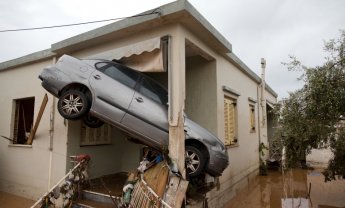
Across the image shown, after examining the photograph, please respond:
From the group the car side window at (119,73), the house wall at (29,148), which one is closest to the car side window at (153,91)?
the car side window at (119,73)

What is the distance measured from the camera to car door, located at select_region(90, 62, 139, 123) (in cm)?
513

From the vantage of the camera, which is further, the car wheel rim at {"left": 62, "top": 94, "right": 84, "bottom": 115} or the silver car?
the car wheel rim at {"left": 62, "top": 94, "right": 84, "bottom": 115}

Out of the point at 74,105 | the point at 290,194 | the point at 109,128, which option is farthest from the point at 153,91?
the point at 290,194

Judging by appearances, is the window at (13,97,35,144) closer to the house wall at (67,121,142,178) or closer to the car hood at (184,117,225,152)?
the house wall at (67,121,142,178)

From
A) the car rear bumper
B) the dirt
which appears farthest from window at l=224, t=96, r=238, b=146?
the dirt

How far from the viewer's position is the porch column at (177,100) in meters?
5.00

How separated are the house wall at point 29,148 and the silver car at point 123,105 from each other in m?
1.82

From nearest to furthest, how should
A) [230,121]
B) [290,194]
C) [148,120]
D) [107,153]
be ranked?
[148,120]
[107,153]
[290,194]
[230,121]

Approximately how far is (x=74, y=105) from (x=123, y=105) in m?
1.05

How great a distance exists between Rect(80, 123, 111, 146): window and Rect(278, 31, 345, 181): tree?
4960 mm

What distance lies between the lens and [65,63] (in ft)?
18.4

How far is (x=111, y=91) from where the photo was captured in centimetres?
525

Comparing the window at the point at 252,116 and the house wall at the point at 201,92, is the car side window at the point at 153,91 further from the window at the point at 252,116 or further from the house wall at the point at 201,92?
the window at the point at 252,116

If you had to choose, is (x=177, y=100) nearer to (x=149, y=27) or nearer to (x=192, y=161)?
(x=192, y=161)
